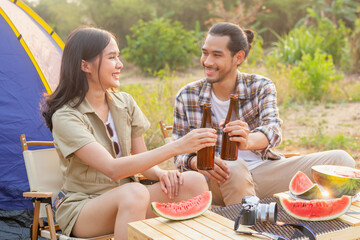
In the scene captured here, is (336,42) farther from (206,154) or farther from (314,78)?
(206,154)

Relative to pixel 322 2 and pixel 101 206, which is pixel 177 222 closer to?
pixel 101 206

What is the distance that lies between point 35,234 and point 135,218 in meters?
0.92

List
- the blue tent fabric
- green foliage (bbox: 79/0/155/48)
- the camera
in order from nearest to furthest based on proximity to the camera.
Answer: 1. the camera
2. the blue tent fabric
3. green foliage (bbox: 79/0/155/48)

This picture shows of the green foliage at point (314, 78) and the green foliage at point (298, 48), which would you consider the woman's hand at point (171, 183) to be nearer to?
the green foliage at point (314, 78)

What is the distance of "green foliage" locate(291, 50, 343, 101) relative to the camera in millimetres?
8852

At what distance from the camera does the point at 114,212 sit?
8.67 feet

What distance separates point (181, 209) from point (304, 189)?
75 centimetres

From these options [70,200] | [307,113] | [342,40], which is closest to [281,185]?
[70,200]

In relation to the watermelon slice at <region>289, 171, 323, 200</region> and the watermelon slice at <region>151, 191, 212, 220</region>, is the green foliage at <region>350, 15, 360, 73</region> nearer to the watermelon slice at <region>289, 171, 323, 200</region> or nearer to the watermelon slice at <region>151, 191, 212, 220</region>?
the watermelon slice at <region>289, 171, 323, 200</region>

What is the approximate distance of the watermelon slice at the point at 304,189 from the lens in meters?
2.56

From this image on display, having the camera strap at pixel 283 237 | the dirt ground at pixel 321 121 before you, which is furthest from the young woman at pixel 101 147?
the dirt ground at pixel 321 121

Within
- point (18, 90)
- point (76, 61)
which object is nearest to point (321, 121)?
point (18, 90)

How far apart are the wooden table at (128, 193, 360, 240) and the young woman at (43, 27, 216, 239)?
0.28m

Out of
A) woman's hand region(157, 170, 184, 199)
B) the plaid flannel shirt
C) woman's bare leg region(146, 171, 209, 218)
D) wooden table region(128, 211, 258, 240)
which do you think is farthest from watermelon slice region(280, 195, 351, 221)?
the plaid flannel shirt
